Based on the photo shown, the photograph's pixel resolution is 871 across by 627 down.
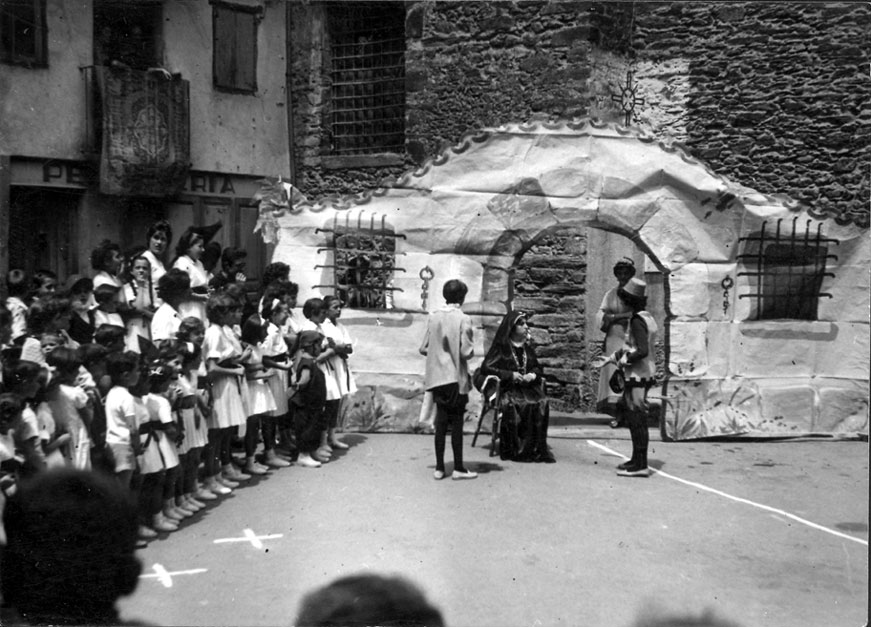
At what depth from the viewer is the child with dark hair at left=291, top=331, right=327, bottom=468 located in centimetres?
746

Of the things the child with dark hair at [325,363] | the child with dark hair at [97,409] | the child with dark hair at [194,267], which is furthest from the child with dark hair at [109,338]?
the child with dark hair at [325,363]

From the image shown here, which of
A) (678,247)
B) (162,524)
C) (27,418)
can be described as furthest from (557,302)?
(27,418)

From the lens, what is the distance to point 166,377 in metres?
5.58

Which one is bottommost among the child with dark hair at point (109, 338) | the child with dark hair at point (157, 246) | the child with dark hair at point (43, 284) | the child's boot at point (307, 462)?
the child's boot at point (307, 462)

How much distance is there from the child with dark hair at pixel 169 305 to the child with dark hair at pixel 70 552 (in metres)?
1.24

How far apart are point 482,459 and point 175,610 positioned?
351 centimetres

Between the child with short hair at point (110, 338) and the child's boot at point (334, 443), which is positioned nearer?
the child with short hair at point (110, 338)

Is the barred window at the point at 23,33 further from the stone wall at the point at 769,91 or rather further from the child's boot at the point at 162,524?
the stone wall at the point at 769,91

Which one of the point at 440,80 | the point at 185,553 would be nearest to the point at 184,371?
the point at 185,553

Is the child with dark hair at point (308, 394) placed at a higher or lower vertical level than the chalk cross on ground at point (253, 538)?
higher

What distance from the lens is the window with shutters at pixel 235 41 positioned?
7059 millimetres

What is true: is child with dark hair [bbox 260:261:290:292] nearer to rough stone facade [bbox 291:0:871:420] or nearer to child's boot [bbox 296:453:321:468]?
rough stone facade [bbox 291:0:871:420]

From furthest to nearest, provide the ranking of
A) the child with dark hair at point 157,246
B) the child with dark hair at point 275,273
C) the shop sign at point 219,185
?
the child with dark hair at point 275,273 → the shop sign at point 219,185 → the child with dark hair at point 157,246

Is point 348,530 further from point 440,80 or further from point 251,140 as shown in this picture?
point 440,80
